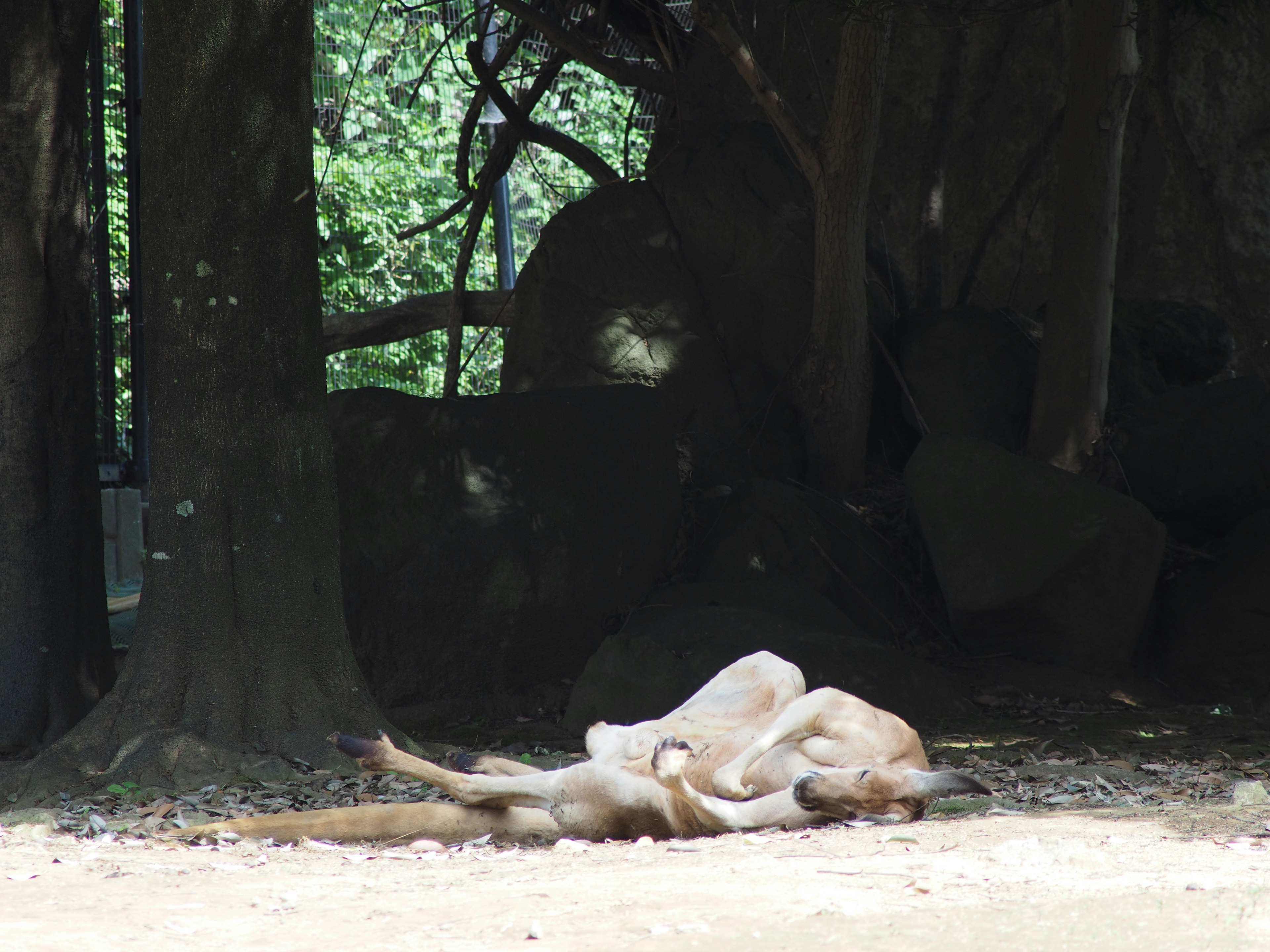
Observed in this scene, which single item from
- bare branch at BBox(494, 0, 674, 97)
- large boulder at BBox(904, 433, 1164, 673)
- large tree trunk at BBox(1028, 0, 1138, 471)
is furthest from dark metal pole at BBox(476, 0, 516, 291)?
large boulder at BBox(904, 433, 1164, 673)

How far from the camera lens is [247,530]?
4.73 m

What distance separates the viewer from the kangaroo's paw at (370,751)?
360cm

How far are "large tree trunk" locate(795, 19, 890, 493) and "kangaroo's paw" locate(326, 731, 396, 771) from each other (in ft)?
16.8

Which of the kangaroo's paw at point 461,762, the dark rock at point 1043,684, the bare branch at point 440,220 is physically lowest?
the dark rock at point 1043,684

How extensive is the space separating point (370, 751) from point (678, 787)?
919mm

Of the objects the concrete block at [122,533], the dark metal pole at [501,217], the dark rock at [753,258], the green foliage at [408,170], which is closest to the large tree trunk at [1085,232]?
the dark rock at [753,258]

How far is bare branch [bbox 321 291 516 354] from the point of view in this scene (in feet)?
33.4

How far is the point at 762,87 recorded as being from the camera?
24.6 ft

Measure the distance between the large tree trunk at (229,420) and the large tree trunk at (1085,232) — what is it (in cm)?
502

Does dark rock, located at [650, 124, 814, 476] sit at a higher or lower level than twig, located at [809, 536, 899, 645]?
higher

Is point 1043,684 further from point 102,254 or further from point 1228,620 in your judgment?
point 102,254

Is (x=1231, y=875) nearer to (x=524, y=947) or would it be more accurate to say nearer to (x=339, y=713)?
(x=524, y=947)

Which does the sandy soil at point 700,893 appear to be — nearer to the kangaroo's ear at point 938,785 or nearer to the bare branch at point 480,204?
the kangaroo's ear at point 938,785

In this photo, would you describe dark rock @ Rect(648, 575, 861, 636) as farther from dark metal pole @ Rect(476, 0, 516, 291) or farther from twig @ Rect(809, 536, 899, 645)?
dark metal pole @ Rect(476, 0, 516, 291)
